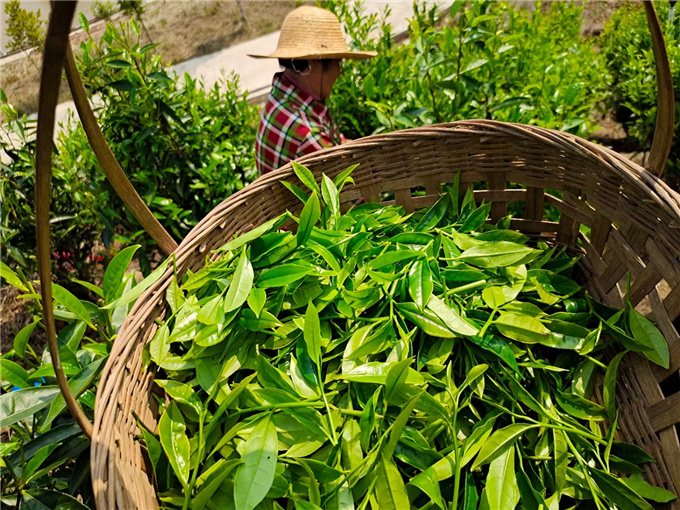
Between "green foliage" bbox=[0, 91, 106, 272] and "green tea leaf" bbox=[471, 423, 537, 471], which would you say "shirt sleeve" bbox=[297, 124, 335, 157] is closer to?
"green foliage" bbox=[0, 91, 106, 272]

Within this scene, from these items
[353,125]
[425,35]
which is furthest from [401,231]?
[353,125]

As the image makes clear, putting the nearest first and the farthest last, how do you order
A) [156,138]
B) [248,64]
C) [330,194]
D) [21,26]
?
1. [330,194]
2. [21,26]
3. [156,138]
4. [248,64]

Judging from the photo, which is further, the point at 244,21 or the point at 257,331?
the point at 244,21

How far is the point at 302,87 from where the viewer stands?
164 centimetres

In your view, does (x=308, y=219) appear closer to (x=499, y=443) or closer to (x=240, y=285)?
(x=240, y=285)

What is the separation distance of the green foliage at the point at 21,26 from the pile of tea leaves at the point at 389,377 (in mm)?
914

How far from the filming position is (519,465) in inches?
30.2

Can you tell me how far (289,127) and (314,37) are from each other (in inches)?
11.9

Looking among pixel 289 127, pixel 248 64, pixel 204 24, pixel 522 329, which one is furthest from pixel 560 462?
pixel 204 24

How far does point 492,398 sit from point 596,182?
1.50 feet

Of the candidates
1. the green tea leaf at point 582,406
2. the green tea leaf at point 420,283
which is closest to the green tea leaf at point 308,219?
the green tea leaf at point 420,283

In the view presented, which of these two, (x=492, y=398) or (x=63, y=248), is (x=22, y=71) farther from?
(x=492, y=398)

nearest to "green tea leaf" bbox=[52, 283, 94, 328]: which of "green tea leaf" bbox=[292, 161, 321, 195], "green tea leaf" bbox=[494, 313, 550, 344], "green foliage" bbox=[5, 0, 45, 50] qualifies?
"green tea leaf" bbox=[292, 161, 321, 195]

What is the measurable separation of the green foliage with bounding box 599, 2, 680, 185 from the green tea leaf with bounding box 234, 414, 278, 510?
164 cm
